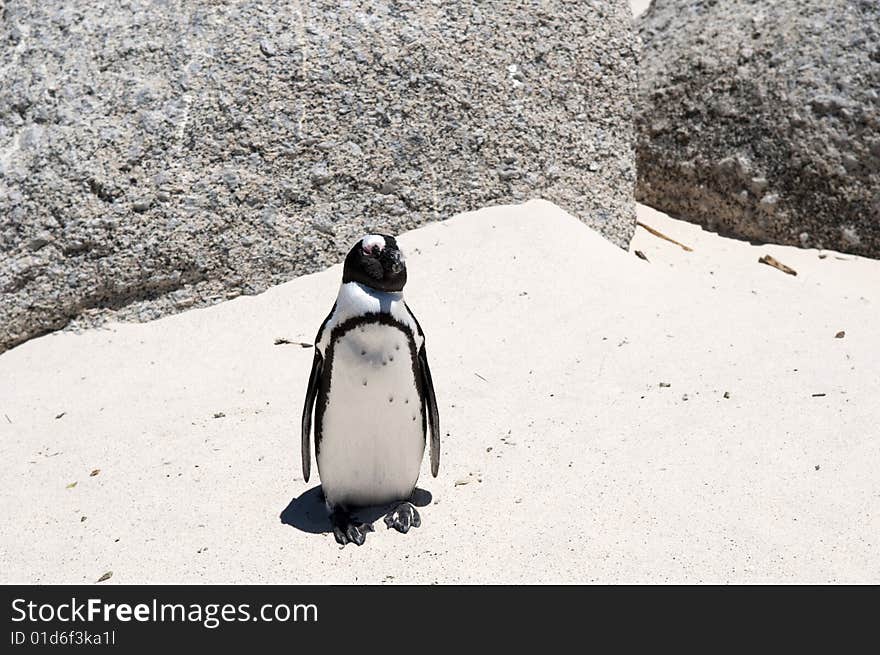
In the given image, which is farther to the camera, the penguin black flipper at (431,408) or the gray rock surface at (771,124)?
the gray rock surface at (771,124)

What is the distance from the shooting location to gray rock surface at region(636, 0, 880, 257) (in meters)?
5.93

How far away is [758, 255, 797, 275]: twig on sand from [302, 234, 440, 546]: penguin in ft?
9.60

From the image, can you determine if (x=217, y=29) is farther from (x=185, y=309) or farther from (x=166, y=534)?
(x=166, y=534)

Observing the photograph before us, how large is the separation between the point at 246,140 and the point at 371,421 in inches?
95.4

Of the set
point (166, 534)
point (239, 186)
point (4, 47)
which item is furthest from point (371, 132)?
point (166, 534)

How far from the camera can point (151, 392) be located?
4.59m

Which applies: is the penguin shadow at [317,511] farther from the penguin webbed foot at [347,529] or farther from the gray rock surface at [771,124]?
the gray rock surface at [771,124]

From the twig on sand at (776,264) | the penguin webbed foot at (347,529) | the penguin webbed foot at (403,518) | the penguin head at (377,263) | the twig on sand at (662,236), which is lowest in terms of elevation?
the twig on sand at (662,236)

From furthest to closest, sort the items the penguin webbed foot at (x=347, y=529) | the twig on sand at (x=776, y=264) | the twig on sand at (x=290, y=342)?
the twig on sand at (x=776, y=264) → the twig on sand at (x=290, y=342) → the penguin webbed foot at (x=347, y=529)

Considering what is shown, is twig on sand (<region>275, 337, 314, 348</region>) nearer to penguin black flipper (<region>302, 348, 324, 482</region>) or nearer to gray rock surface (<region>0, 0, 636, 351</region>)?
gray rock surface (<region>0, 0, 636, 351</region>)

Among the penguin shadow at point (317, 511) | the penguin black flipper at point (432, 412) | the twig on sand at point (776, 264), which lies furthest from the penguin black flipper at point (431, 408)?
the twig on sand at point (776, 264)

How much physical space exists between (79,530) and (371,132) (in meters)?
2.62

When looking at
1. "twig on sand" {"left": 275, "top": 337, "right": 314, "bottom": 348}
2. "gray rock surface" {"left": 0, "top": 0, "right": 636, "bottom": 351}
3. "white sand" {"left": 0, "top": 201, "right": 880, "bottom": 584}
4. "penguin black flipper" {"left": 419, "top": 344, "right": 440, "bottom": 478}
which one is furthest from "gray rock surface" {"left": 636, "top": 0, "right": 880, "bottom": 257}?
"penguin black flipper" {"left": 419, "top": 344, "right": 440, "bottom": 478}

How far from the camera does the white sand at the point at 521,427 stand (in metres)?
3.16
